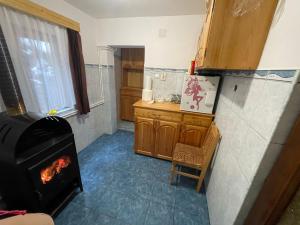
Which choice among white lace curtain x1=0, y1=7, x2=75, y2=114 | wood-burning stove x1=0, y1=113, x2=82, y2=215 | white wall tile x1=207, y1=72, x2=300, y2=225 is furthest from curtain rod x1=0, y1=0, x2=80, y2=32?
white wall tile x1=207, y1=72, x2=300, y2=225

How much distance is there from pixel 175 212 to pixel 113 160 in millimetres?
1186

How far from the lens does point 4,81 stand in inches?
49.6

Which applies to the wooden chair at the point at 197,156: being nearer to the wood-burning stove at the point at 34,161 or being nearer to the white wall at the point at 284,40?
the white wall at the point at 284,40

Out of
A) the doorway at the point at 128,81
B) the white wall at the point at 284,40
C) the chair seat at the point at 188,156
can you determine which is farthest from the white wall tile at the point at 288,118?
the doorway at the point at 128,81

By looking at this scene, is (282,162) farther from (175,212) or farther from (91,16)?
(91,16)

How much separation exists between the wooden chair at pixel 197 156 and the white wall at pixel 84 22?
208 centimetres

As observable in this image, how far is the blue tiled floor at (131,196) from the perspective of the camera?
1.40 meters

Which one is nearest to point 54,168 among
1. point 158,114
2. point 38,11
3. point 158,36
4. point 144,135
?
point 144,135

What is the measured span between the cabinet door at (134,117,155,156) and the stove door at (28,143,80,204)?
100 centimetres

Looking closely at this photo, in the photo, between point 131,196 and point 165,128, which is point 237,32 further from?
point 131,196

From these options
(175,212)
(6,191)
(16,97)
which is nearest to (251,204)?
(175,212)

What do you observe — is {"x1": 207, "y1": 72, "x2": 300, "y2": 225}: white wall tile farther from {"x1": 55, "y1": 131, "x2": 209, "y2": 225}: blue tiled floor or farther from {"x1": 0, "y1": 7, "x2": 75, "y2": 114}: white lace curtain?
A: {"x1": 0, "y1": 7, "x2": 75, "y2": 114}: white lace curtain

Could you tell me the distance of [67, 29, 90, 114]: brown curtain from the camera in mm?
1849

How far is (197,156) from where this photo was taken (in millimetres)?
1754
